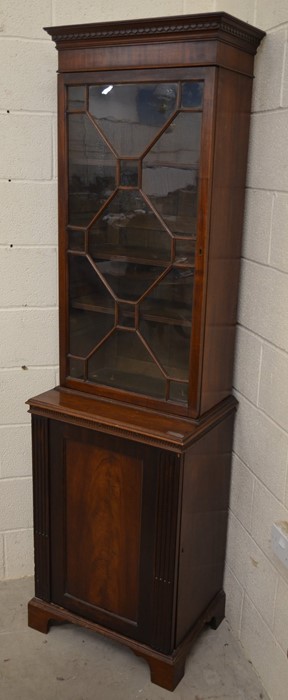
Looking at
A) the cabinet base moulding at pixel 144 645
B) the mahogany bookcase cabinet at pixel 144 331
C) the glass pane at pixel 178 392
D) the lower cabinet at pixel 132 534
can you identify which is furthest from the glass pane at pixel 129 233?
the cabinet base moulding at pixel 144 645

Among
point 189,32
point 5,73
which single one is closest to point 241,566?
point 189,32

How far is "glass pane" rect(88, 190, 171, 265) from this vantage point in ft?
5.79

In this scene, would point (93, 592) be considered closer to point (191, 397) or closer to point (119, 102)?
point (191, 397)

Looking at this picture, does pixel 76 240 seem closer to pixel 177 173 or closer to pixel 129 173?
pixel 129 173

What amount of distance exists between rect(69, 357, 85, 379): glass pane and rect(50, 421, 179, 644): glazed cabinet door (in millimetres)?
162

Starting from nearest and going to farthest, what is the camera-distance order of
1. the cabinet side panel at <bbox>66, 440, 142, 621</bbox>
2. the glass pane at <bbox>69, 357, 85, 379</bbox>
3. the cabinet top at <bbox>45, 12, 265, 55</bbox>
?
1. the cabinet top at <bbox>45, 12, 265, 55</bbox>
2. the cabinet side panel at <bbox>66, 440, 142, 621</bbox>
3. the glass pane at <bbox>69, 357, 85, 379</bbox>

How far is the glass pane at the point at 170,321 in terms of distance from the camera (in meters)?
1.77

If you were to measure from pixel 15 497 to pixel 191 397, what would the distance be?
33.6 inches

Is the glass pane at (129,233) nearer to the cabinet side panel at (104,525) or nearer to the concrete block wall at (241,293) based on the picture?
the concrete block wall at (241,293)

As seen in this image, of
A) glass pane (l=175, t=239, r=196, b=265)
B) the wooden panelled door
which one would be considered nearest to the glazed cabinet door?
the wooden panelled door

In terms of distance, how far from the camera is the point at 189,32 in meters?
1.59

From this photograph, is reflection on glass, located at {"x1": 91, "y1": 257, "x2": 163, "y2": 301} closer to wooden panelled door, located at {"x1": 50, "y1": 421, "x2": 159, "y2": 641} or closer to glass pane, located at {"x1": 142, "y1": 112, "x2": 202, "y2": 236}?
glass pane, located at {"x1": 142, "y1": 112, "x2": 202, "y2": 236}

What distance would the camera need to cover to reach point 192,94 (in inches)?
63.8

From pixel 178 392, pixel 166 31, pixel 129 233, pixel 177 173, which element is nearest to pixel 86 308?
pixel 129 233
